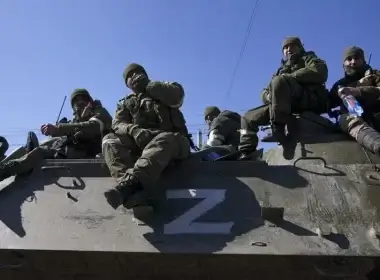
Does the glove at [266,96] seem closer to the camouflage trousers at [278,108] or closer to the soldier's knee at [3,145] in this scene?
the camouflage trousers at [278,108]

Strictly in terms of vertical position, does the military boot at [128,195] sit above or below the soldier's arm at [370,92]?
below

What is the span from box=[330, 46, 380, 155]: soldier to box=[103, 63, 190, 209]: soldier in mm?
1749

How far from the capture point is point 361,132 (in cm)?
541

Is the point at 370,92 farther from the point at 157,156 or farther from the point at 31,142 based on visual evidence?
the point at 31,142

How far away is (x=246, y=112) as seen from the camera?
22.1 ft

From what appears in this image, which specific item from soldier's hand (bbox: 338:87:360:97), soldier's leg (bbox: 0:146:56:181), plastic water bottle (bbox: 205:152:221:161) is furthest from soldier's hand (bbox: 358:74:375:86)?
soldier's leg (bbox: 0:146:56:181)

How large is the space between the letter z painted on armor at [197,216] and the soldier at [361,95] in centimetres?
158

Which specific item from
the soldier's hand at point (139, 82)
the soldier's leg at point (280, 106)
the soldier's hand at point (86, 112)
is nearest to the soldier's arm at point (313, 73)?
the soldier's leg at point (280, 106)

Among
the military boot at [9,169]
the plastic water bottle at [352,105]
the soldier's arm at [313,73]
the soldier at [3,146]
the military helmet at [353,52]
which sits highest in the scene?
the military helmet at [353,52]

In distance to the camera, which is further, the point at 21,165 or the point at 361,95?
the point at 361,95

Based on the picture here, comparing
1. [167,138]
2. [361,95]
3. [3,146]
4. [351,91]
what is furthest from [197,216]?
[3,146]

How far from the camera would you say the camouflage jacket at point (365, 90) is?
20.0 ft

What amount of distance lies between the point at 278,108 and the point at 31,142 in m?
3.30

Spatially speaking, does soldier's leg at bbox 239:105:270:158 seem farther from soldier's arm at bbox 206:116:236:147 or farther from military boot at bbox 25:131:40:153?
military boot at bbox 25:131:40:153
